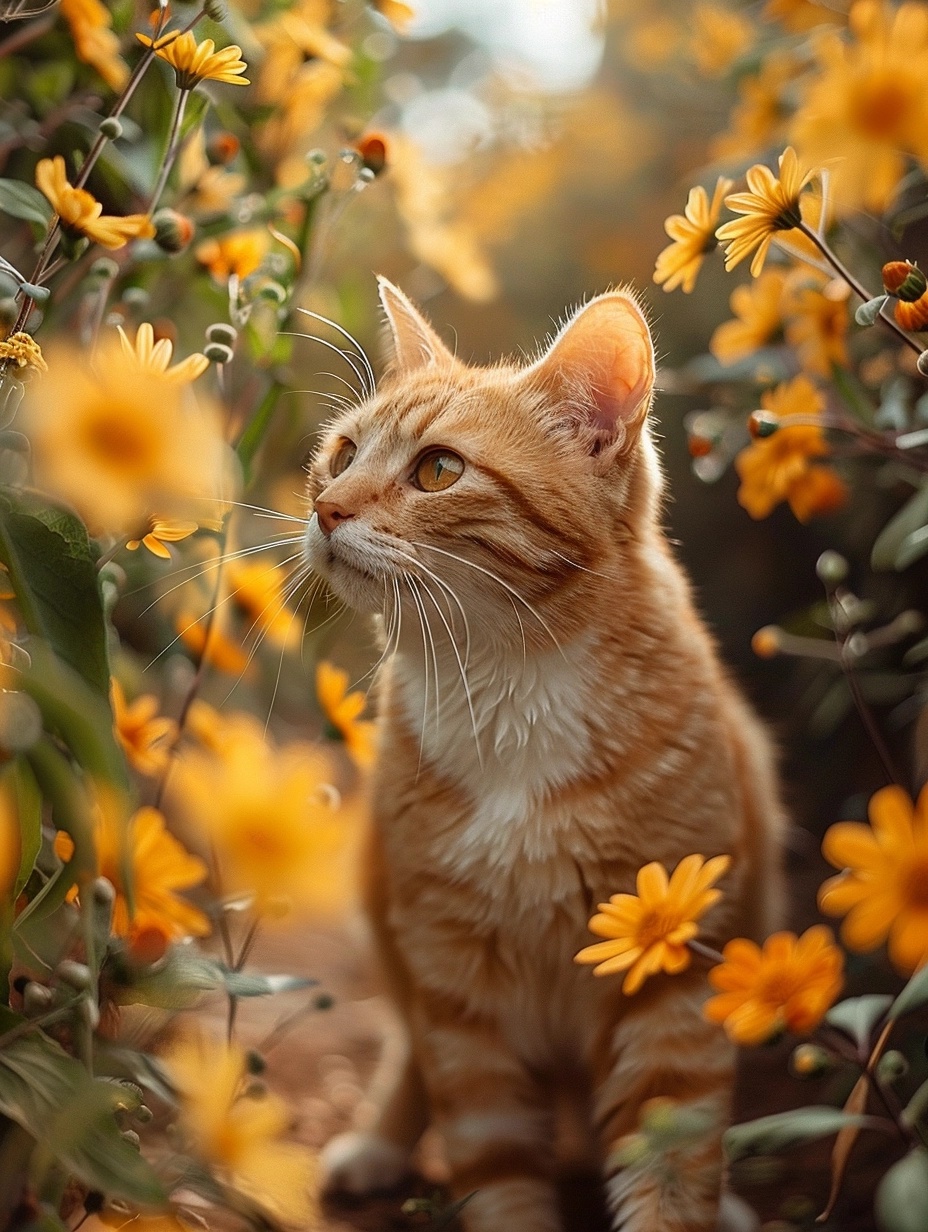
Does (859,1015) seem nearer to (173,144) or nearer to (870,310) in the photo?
(870,310)

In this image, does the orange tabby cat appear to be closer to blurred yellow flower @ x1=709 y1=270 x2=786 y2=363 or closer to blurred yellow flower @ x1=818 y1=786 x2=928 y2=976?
blurred yellow flower @ x1=709 y1=270 x2=786 y2=363

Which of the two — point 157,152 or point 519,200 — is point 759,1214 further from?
point 519,200

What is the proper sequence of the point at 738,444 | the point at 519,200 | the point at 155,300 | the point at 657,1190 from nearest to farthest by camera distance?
the point at 657,1190 < the point at 155,300 < the point at 738,444 < the point at 519,200

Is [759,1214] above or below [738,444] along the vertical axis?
below

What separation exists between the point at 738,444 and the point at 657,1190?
0.88 m

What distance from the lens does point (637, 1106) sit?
98cm

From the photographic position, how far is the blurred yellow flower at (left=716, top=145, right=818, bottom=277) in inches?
32.1

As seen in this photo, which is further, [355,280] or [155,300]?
[355,280]

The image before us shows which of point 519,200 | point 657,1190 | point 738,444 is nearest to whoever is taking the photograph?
point 657,1190

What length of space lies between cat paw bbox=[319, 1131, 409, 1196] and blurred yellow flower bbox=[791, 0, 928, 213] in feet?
3.56

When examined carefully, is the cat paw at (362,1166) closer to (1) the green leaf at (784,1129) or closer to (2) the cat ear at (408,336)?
(1) the green leaf at (784,1129)

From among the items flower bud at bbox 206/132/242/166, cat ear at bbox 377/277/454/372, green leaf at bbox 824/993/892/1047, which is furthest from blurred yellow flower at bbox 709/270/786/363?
green leaf at bbox 824/993/892/1047

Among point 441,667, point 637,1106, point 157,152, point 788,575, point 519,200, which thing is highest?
point 519,200

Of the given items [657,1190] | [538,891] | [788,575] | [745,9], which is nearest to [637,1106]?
[657,1190]
